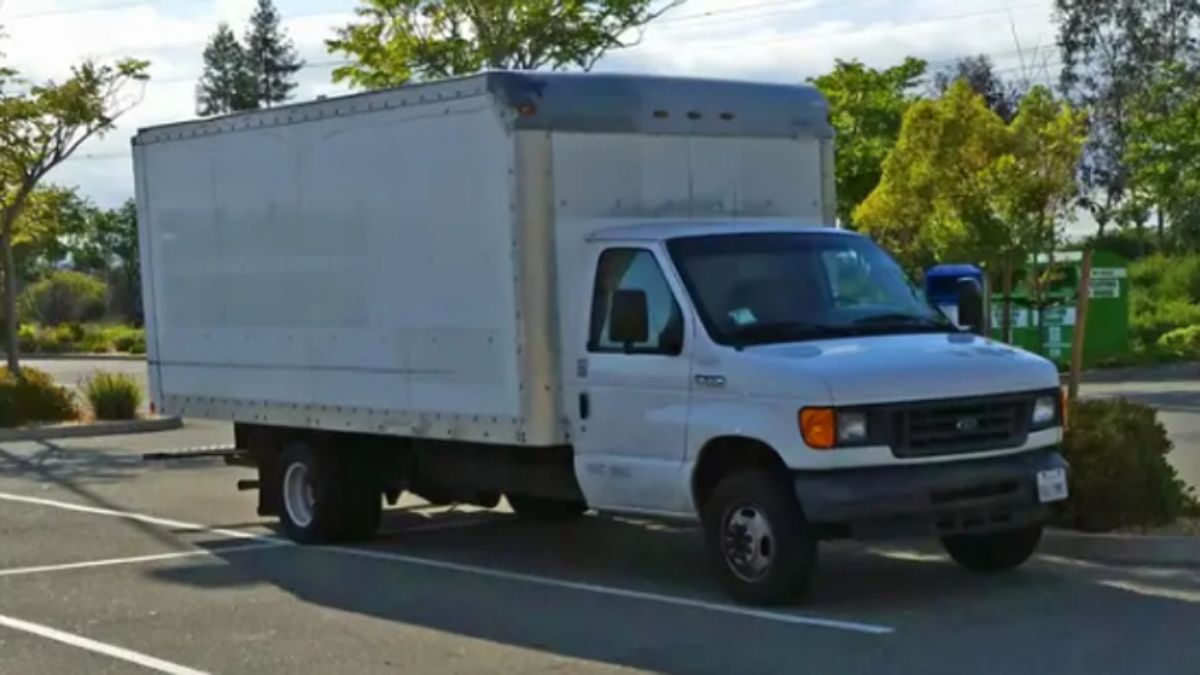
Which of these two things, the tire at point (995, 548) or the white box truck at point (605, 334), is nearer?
the white box truck at point (605, 334)

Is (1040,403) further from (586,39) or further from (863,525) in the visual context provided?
(586,39)

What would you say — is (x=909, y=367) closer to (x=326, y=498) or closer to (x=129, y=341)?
(x=326, y=498)

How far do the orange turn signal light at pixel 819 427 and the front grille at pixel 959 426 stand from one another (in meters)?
0.34

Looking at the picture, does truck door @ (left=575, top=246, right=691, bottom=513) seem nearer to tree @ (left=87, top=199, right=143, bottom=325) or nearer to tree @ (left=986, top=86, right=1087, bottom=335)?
tree @ (left=986, top=86, right=1087, bottom=335)

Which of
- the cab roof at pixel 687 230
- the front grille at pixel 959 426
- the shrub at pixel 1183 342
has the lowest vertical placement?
the shrub at pixel 1183 342

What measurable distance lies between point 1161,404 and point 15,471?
43.8 ft

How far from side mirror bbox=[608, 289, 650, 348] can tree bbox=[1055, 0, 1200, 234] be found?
1883 inches

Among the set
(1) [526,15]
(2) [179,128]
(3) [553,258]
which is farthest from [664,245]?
(1) [526,15]

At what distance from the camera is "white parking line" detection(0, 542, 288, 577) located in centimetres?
1291

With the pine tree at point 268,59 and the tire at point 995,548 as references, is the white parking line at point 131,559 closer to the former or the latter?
the tire at point 995,548

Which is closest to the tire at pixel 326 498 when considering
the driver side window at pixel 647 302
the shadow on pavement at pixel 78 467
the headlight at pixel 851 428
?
the driver side window at pixel 647 302

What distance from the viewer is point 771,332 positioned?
10.6 metres

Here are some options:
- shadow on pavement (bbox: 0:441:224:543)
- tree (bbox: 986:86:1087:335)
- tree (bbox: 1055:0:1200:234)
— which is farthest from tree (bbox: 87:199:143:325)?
tree (bbox: 986:86:1087:335)

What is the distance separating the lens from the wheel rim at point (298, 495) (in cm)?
1373
